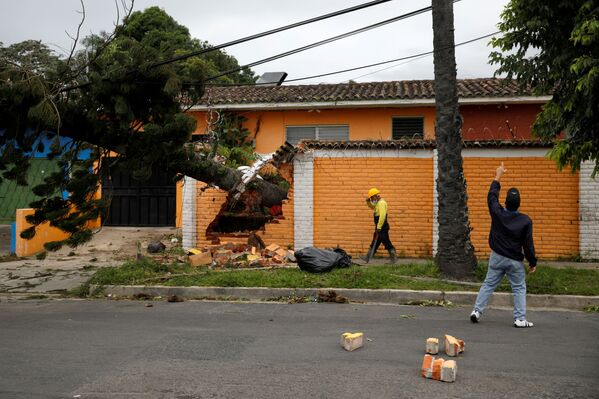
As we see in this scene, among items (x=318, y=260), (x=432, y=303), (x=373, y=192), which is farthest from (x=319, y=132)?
(x=432, y=303)

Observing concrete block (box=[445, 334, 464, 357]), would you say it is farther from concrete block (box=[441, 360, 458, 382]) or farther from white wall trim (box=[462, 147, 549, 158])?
white wall trim (box=[462, 147, 549, 158])

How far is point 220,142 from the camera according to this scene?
16.7 meters

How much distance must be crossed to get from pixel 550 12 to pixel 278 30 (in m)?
4.43

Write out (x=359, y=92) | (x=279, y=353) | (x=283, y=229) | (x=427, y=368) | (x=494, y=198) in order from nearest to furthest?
1. (x=427, y=368)
2. (x=279, y=353)
3. (x=494, y=198)
4. (x=283, y=229)
5. (x=359, y=92)

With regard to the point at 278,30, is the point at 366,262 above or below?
below

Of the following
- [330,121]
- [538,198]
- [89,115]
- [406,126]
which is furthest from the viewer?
[330,121]

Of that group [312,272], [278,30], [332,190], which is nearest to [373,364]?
[312,272]

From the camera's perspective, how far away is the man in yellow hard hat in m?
11.5

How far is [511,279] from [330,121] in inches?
426

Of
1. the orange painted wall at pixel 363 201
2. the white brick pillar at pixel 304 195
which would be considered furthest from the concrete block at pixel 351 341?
the white brick pillar at pixel 304 195

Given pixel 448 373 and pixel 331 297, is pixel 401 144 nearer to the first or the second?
pixel 331 297

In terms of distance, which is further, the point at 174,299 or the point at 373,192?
the point at 373,192

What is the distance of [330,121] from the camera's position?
1742cm

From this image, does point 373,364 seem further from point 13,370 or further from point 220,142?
point 220,142
